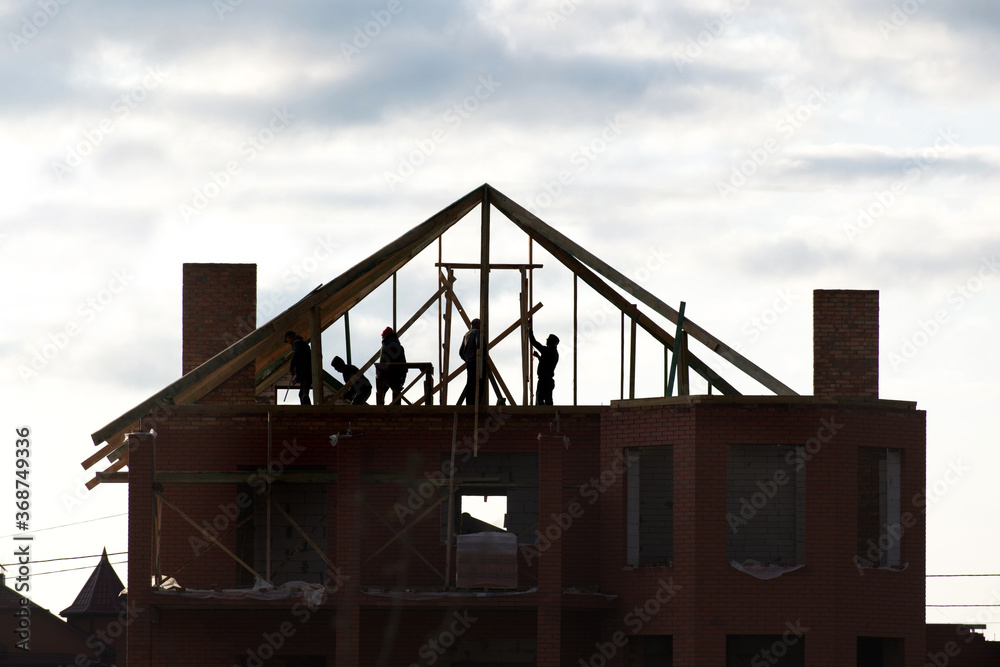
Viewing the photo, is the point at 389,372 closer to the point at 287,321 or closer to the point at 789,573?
the point at 287,321

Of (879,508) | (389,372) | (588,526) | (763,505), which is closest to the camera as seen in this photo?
(763,505)

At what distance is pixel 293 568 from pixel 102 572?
30.3m

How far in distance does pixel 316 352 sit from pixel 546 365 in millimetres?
3791


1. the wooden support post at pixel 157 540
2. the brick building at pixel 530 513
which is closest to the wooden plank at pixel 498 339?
the brick building at pixel 530 513

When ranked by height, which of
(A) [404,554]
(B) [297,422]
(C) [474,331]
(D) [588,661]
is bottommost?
(D) [588,661]

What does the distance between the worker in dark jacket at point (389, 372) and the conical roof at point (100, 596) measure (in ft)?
94.6

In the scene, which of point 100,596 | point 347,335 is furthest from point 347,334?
point 100,596

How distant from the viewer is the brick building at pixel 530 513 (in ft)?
73.2

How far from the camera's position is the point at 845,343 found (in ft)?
81.0

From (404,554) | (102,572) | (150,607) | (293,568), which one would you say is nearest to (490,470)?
(404,554)

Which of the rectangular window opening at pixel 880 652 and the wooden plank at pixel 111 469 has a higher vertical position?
the wooden plank at pixel 111 469

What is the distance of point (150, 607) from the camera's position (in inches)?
885

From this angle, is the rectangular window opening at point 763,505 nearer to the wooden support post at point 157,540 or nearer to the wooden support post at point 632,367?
the wooden support post at point 632,367

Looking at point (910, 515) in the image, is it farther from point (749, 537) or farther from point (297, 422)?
point (297, 422)
